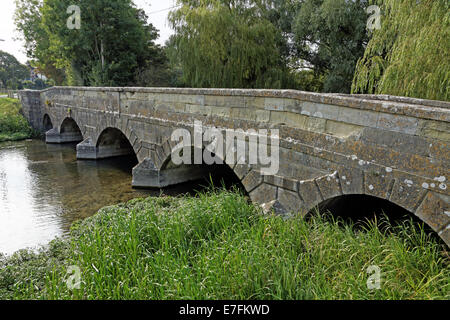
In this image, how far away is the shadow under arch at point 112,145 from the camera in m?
12.9

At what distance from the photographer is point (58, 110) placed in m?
16.4

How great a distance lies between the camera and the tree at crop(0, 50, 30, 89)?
5381 centimetres

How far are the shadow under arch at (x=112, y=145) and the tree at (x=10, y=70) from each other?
165ft

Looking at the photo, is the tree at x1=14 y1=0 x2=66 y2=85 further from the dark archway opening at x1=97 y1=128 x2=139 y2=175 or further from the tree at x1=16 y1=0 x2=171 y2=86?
the dark archway opening at x1=97 y1=128 x2=139 y2=175

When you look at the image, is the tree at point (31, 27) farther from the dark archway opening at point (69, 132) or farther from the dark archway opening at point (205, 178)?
the dark archway opening at point (205, 178)

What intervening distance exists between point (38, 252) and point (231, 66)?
10590 mm

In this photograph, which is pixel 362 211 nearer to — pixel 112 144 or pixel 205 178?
pixel 205 178

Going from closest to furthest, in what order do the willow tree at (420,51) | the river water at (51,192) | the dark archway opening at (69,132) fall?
the willow tree at (420,51) → the river water at (51,192) → the dark archway opening at (69,132)

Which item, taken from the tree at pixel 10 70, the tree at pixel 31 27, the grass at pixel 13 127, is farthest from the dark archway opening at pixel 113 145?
the tree at pixel 10 70

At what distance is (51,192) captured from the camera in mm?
9430
